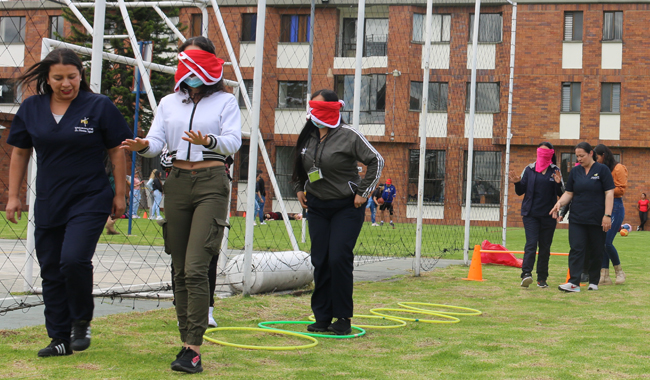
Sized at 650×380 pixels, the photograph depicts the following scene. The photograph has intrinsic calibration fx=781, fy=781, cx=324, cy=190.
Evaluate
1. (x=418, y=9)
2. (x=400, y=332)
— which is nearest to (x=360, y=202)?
(x=400, y=332)

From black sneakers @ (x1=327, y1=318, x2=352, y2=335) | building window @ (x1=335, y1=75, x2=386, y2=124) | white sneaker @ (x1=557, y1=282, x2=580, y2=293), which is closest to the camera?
black sneakers @ (x1=327, y1=318, x2=352, y2=335)

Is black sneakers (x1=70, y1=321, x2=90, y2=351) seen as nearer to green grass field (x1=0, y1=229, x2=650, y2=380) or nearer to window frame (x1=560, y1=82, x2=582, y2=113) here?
green grass field (x1=0, y1=229, x2=650, y2=380)

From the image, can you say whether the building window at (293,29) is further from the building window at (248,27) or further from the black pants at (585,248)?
the black pants at (585,248)

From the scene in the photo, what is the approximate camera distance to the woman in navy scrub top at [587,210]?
9.48m

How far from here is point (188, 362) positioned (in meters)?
4.35

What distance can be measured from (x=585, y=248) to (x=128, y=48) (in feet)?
56.8

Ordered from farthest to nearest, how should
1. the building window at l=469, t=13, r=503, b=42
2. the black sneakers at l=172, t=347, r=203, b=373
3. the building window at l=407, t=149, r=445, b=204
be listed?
the building window at l=469, t=13, r=503, b=42
the building window at l=407, t=149, r=445, b=204
the black sneakers at l=172, t=347, r=203, b=373

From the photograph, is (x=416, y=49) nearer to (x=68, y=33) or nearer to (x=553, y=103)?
(x=553, y=103)

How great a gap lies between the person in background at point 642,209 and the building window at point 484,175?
18.3 ft

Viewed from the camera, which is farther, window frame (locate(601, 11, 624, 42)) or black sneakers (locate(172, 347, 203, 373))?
window frame (locate(601, 11, 624, 42))

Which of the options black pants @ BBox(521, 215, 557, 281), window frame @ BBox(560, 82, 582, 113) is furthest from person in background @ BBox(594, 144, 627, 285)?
window frame @ BBox(560, 82, 582, 113)

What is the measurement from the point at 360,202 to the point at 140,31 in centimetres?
2347

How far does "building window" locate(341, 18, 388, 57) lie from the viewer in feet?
98.2

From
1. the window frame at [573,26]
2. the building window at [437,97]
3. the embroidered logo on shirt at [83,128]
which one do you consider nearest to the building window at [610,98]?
the window frame at [573,26]
